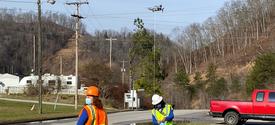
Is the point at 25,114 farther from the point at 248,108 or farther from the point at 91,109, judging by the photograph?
the point at 91,109

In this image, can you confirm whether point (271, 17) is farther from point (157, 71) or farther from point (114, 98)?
point (114, 98)

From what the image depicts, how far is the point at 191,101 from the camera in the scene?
93.6 metres

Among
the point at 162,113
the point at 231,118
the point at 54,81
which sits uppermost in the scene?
the point at 162,113

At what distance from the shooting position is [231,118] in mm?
27406

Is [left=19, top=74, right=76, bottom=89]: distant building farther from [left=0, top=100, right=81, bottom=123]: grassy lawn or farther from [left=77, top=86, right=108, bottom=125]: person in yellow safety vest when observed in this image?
[left=77, top=86, right=108, bottom=125]: person in yellow safety vest

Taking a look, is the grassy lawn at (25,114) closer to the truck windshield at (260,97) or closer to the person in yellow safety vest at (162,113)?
the truck windshield at (260,97)

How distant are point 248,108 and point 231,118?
3.81 feet

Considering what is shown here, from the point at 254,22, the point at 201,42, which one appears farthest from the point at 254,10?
the point at 201,42

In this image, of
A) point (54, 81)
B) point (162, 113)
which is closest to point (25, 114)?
point (162, 113)

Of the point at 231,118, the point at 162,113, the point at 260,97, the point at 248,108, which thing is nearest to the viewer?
the point at 162,113

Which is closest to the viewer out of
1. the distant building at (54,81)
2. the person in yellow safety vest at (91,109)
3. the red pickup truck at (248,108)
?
the person in yellow safety vest at (91,109)

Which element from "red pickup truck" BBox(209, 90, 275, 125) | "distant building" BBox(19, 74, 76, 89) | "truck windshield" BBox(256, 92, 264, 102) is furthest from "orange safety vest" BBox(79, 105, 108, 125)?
"distant building" BBox(19, 74, 76, 89)

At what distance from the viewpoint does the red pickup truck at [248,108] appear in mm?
26016

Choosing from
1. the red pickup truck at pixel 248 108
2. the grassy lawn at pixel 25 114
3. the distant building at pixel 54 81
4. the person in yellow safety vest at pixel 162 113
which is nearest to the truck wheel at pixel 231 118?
the red pickup truck at pixel 248 108
